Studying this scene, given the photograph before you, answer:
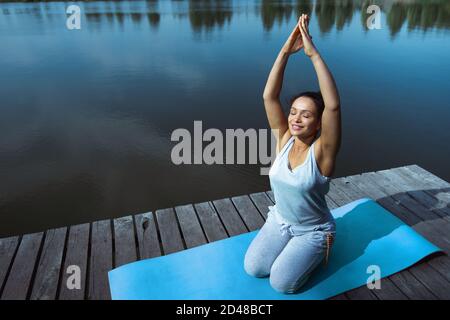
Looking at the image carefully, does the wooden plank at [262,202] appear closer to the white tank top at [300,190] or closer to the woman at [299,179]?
the woman at [299,179]

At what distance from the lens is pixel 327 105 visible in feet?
8.34

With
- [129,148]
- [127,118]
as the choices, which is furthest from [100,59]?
[129,148]

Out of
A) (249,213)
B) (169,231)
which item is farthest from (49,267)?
(249,213)

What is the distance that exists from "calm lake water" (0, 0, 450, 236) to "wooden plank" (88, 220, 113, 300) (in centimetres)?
195

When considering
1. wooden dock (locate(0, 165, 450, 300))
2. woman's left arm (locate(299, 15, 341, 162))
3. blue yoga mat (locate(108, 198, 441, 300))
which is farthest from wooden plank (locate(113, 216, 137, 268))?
woman's left arm (locate(299, 15, 341, 162))

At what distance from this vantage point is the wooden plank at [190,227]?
148 inches

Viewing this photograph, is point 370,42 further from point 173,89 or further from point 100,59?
point 100,59

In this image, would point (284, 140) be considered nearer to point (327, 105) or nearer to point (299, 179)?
point (299, 179)

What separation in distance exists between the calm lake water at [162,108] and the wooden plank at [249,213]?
1.83 meters

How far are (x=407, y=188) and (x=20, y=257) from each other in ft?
16.7

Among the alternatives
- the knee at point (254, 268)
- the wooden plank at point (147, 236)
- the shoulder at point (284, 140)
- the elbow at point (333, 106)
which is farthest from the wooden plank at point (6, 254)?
the elbow at point (333, 106)

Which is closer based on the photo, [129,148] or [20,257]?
[20,257]

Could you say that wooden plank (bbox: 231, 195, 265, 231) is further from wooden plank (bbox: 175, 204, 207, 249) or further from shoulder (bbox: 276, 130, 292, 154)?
shoulder (bbox: 276, 130, 292, 154)
